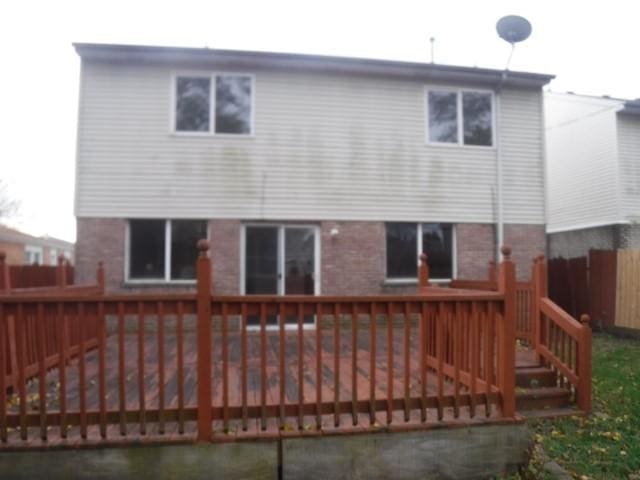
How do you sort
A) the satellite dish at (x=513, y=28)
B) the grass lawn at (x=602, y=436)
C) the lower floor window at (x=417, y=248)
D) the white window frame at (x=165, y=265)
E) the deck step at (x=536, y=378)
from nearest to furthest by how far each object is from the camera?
the grass lawn at (x=602, y=436) → the deck step at (x=536, y=378) → the white window frame at (x=165, y=265) → the satellite dish at (x=513, y=28) → the lower floor window at (x=417, y=248)

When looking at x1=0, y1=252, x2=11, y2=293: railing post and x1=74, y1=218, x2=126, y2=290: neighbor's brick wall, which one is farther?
x1=74, y1=218, x2=126, y2=290: neighbor's brick wall

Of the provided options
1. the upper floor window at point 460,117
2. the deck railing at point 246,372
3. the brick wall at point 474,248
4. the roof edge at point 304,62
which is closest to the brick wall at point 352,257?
the brick wall at point 474,248

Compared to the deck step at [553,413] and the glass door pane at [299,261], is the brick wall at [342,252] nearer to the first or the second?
the glass door pane at [299,261]

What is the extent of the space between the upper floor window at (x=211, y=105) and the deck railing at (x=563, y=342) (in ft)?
21.5

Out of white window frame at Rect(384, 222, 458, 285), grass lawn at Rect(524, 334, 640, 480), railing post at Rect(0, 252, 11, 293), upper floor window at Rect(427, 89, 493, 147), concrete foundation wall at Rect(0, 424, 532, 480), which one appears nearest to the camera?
concrete foundation wall at Rect(0, 424, 532, 480)

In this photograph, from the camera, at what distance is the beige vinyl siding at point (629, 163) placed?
46.5 feet

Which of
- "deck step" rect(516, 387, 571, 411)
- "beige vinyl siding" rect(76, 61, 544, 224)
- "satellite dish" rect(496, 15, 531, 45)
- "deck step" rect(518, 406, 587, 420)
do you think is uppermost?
"satellite dish" rect(496, 15, 531, 45)

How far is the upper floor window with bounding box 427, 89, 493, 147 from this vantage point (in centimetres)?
1134

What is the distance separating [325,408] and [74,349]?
4309mm

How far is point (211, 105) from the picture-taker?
407 inches

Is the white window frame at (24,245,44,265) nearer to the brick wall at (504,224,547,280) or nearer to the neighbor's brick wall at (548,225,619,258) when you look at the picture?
the neighbor's brick wall at (548,225,619,258)

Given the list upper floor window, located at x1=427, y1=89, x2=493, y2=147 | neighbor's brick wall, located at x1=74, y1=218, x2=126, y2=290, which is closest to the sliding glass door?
neighbor's brick wall, located at x1=74, y1=218, x2=126, y2=290

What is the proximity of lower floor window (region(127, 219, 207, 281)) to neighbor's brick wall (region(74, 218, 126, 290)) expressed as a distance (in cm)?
22

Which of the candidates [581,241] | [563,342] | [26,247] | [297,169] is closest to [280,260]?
[297,169]
